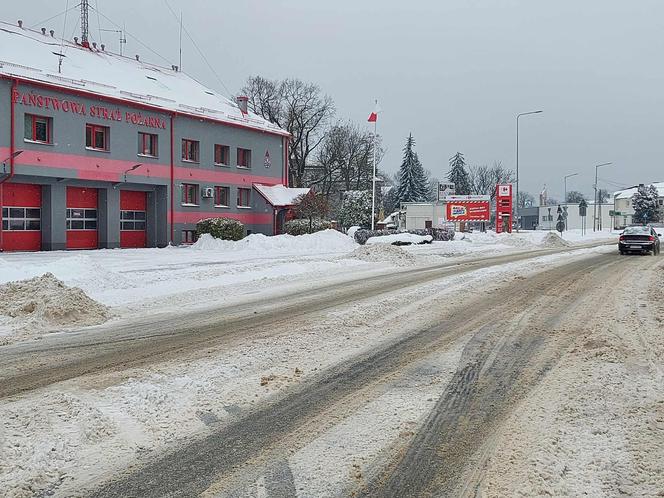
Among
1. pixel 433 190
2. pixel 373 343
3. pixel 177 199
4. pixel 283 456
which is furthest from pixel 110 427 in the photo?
pixel 433 190

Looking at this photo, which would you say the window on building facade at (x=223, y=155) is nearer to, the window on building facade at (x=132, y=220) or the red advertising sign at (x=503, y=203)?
the window on building facade at (x=132, y=220)

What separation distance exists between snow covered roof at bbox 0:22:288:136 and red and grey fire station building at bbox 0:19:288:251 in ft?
0.34

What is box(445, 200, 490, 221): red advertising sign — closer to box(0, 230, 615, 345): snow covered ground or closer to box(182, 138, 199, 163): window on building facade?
box(0, 230, 615, 345): snow covered ground

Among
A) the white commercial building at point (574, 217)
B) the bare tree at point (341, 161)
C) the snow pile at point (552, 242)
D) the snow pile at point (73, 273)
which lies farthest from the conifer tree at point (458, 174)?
the snow pile at point (73, 273)

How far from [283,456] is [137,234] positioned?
33043 millimetres

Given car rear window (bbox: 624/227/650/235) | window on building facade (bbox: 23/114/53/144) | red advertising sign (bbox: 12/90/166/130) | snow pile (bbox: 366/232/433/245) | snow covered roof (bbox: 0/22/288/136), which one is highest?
snow covered roof (bbox: 0/22/288/136)

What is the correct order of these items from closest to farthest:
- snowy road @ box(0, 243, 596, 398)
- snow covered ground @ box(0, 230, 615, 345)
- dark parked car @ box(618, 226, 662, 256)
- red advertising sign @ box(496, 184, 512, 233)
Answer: snowy road @ box(0, 243, 596, 398), snow covered ground @ box(0, 230, 615, 345), dark parked car @ box(618, 226, 662, 256), red advertising sign @ box(496, 184, 512, 233)

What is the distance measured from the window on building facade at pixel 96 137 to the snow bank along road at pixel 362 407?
950 inches

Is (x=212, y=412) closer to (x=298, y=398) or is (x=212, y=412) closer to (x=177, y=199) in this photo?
(x=298, y=398)

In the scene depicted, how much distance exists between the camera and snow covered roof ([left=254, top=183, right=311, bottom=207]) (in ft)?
138

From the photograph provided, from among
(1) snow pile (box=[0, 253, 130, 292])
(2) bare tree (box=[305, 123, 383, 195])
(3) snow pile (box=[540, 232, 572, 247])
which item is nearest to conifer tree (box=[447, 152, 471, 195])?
(2) bare tree (box=[305, 123, 383, 195])

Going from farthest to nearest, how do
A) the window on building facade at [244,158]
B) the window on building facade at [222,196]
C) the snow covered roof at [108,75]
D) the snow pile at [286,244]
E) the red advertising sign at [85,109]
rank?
the window on building facade at [244,158] < the window on building facade at [222,196] < the snow pile at [286,244] < the snow covered roof at [108,75] < the red advertising sign at [85,109]

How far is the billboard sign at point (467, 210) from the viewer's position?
157ft

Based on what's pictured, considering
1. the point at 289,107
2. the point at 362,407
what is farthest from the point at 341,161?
the point at 362,407
